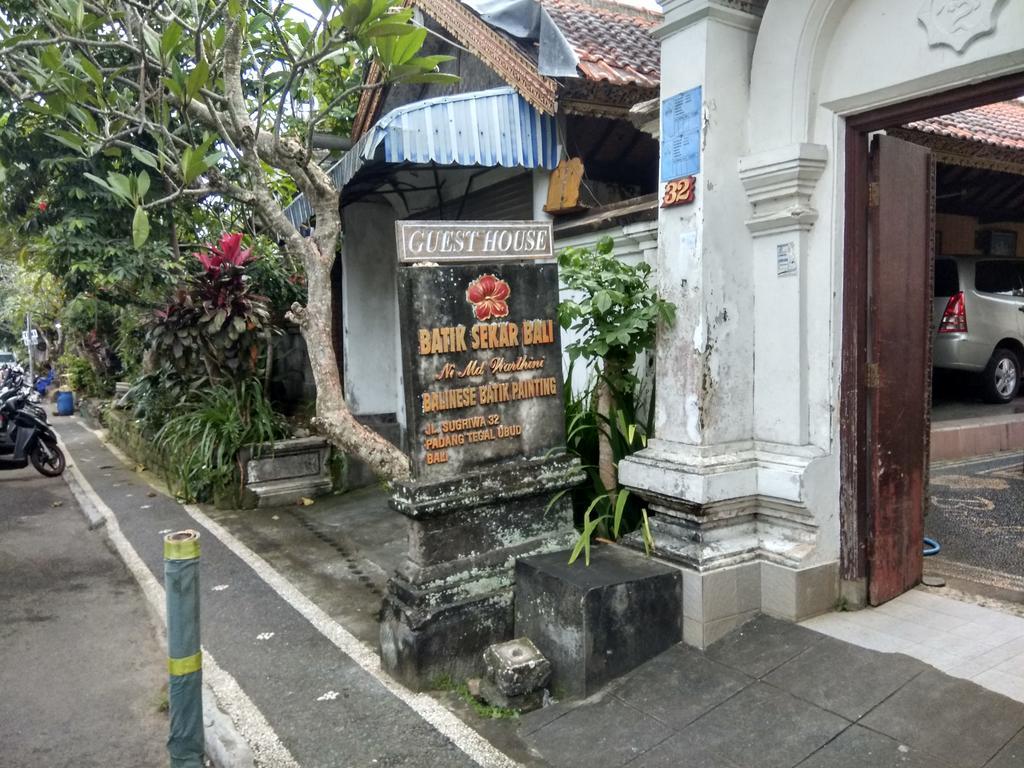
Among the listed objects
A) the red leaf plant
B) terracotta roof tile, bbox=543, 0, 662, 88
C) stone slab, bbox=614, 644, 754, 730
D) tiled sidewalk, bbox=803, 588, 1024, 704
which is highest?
terracotta roof tile, bbox=543, 0, 662, 88

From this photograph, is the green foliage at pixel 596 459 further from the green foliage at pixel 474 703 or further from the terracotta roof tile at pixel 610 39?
the terracotta roof tile at pixel 610 39

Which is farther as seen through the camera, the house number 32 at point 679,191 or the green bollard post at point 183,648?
the house number 32 at point 679,191

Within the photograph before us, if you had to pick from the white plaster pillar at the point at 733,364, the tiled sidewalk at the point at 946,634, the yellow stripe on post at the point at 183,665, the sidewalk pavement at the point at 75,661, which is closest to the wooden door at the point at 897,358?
the tiled sidewalk at the point at 946,634

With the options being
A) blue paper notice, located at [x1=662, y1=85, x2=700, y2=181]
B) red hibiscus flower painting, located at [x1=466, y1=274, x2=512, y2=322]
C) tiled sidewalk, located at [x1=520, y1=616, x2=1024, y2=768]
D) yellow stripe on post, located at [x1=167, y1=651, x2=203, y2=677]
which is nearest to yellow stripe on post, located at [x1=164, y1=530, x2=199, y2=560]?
yellow stripe on post, located at [x1=167, y1=651, x2=203, y2=677]

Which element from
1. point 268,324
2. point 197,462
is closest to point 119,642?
point 197,462

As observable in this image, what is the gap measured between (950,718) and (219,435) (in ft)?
22.2

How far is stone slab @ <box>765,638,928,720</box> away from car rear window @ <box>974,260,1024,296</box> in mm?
7038

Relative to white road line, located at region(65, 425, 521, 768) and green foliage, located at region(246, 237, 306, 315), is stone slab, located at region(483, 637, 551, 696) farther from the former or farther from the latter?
green foliage, located at region(246, 237, 306, 315)

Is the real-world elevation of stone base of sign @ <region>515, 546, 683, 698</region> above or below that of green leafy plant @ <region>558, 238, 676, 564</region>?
below

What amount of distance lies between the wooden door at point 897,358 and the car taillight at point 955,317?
518 cm

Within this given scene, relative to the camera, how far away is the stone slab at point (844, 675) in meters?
3.05

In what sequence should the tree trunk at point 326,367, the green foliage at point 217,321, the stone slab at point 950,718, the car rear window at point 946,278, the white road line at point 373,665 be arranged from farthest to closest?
the car rear window at point 946,278, the green foliage at point 217,321, the tree trunk at point 326,367, the white road line at point 373,665, the stone slab at point 950,718

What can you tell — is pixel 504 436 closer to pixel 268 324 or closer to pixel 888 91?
pixel 888 91

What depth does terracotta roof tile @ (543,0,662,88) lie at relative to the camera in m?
5.88
